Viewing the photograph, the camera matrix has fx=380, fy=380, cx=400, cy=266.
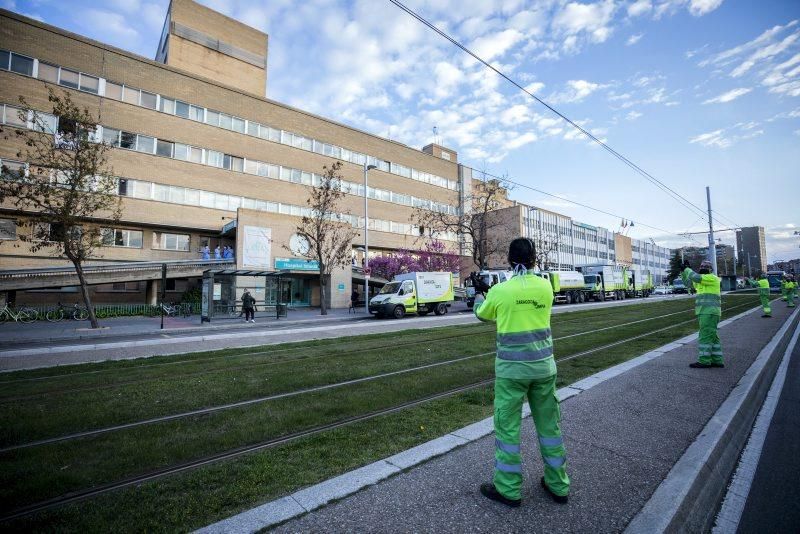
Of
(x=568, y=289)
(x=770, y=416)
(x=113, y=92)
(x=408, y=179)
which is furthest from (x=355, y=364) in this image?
(x=408, y=179)

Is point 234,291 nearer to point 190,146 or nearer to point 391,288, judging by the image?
point 391,288

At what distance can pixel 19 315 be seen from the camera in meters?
21.2

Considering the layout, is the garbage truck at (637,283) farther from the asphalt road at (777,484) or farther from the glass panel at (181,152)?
the glass panel at (181,152)

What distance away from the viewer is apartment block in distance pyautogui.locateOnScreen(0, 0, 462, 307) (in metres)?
26.5

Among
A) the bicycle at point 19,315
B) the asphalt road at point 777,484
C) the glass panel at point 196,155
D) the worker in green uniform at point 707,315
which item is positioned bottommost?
the asphalt road at point 777,484

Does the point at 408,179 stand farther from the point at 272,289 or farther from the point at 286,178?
the point at 272,289

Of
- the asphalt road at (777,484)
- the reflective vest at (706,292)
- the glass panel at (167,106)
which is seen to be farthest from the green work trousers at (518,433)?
the glass panel at (167,106)

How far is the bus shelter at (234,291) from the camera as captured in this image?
21.7m

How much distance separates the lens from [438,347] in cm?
1048

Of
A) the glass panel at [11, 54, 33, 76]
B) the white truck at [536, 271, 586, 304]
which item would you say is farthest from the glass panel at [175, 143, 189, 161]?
the white truck at [536, 271, 586, 304]

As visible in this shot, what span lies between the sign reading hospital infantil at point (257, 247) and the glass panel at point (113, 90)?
14.2m

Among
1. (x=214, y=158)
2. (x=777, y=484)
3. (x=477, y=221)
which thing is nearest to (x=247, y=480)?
(x=777, y=484)

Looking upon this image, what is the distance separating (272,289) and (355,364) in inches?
737

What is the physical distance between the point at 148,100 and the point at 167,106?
1.34 metres
